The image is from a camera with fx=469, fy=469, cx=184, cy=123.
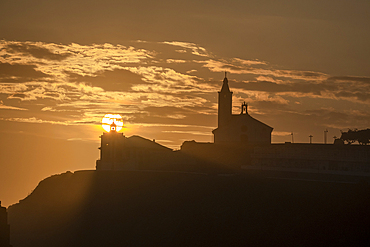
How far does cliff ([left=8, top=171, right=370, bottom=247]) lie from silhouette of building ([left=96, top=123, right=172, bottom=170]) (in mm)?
2766

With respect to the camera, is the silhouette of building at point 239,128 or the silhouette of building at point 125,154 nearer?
the silhouette of building at point 125,154

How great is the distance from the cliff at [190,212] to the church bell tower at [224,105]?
90.1 ft

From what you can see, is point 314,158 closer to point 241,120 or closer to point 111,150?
point 241,120

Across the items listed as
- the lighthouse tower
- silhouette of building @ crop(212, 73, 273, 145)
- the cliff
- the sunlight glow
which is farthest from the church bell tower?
the sunlight glow

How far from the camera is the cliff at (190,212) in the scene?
4119 centimetres

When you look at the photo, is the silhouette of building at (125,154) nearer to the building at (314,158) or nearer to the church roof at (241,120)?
the building at (314,158)

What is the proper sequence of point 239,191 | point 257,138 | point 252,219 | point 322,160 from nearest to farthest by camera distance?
point 252,219 < point 239,191 < point 322,160 < point 257,138

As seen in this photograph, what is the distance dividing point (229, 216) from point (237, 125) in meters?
38.9

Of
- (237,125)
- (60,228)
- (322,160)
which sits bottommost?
(60,228)

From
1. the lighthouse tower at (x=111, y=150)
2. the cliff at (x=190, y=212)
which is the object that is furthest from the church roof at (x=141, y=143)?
the cliff at (x=190, y=212)

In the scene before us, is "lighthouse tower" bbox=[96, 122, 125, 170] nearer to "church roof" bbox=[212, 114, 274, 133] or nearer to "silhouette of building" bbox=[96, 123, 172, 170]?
"silhouette of building" bbox=[96, 123, 172, 170]

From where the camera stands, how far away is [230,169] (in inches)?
2566

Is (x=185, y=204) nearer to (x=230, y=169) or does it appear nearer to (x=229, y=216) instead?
(x=229, y=216)

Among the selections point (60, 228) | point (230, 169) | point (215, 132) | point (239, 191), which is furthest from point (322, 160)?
point (60, 228)
